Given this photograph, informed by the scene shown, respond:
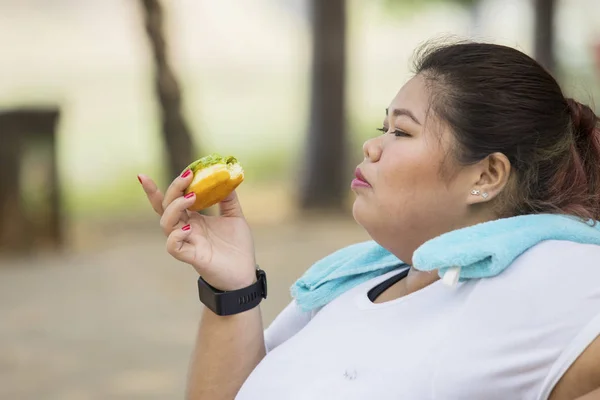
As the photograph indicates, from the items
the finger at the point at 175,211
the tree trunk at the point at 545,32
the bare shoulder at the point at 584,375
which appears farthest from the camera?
the tree trunk at the point at 545,32

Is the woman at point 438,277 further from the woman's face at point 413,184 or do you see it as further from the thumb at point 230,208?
the thumb at point 230,208

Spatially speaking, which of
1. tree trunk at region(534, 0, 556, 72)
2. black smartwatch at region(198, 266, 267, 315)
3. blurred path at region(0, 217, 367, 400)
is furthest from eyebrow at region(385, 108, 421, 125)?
tree trunk at region(534, 0, 556, 72)

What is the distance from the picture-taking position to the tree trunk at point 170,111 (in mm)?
9055

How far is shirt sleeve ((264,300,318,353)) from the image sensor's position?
220cm

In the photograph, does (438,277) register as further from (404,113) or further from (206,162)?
(206,162)

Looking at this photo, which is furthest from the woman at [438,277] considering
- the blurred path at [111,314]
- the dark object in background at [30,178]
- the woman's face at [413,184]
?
the dark object in background at [30,178]

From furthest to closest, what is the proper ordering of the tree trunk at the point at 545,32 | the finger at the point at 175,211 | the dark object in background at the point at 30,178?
the tree trunk at the point at 545,32 < the dark object in background at the point at 30,178 < the finger at the point at 175,211

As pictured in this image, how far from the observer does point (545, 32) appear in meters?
11.4

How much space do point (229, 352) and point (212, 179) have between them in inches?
14.5

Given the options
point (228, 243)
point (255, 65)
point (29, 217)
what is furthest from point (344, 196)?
point (228, 243)

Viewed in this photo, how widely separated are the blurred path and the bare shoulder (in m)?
3.19

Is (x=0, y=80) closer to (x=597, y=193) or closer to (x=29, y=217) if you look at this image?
(x=29, y=217)

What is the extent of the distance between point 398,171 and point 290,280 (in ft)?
15.5

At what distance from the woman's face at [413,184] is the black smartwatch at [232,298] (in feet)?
1.08
